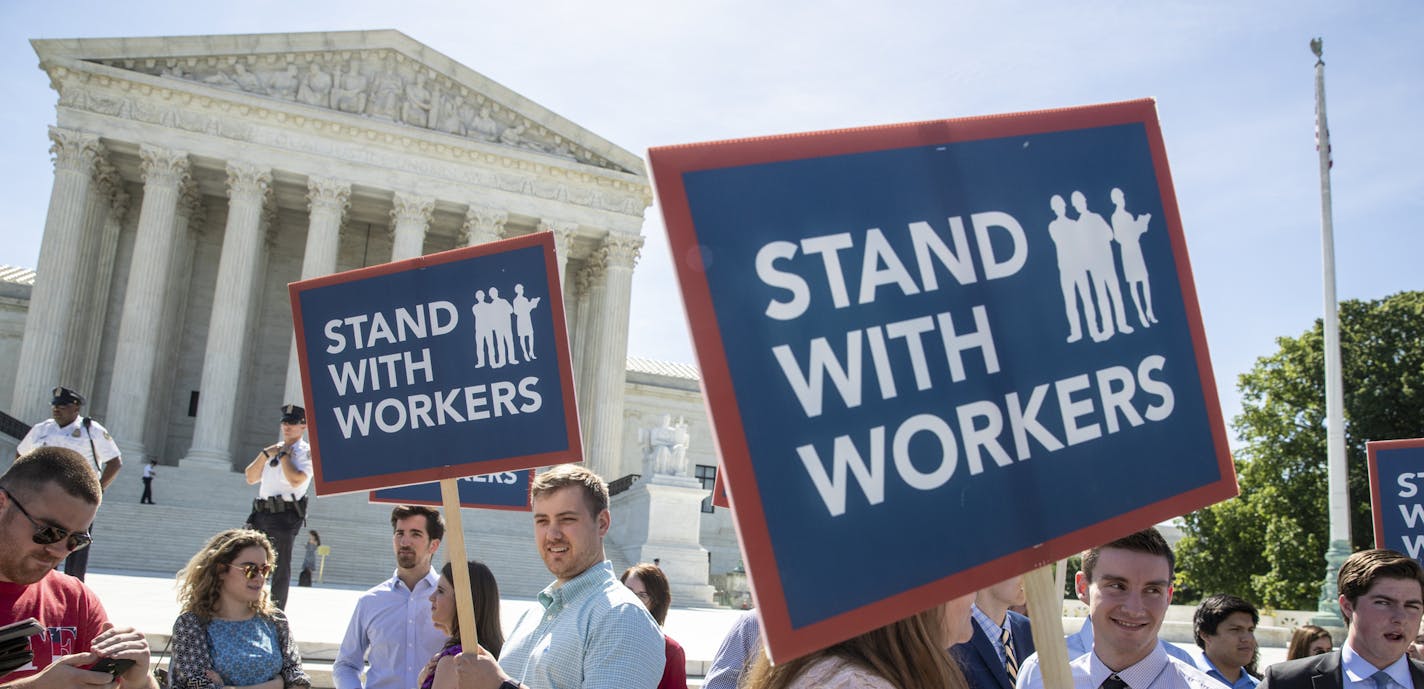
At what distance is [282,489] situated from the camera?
28.8 ft

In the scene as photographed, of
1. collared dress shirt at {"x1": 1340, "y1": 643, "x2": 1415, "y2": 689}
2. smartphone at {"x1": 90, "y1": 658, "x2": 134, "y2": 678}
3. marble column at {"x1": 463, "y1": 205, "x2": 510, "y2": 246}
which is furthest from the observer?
marble column at {"x1": 463, "y1": 205, "x2": 510, "y2": 246}

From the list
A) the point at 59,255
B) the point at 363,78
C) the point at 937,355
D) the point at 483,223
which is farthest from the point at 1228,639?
the point at 363,78

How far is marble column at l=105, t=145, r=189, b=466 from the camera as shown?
102 feet

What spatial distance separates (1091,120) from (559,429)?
2.80m

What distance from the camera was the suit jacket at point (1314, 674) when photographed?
421 cm

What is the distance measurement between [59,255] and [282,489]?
2820 centimetres

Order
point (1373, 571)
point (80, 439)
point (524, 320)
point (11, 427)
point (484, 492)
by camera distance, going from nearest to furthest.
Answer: point (1373, 571) → point (524, 320) → point (484, 492) → point (80, 439) → point (11, 427)

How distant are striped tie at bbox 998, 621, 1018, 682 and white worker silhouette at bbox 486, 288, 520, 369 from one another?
2.36m

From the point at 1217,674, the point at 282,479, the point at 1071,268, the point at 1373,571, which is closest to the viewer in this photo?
the point at 1071,268

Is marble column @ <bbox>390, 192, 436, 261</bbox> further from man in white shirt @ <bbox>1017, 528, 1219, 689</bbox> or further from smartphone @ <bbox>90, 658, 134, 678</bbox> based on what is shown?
man in white shirt @ <bbox>1017, 528, 1219, 689</bbox>

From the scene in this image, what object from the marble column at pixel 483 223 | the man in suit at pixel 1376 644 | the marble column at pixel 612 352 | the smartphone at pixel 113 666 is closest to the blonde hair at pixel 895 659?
the smartphone at pixel 113 666

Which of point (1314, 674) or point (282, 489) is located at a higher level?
point (282, 489)

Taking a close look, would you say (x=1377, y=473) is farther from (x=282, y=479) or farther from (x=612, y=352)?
(x=612, y=352)

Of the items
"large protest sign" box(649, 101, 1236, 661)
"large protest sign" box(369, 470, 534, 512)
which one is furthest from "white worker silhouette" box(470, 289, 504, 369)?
"large protest sign" box(369, 470, 534, 512)
